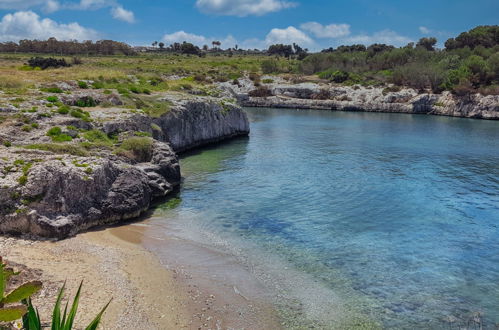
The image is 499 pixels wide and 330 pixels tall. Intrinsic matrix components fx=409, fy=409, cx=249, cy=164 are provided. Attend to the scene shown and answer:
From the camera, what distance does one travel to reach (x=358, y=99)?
94.2m

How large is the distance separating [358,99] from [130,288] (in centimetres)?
8797

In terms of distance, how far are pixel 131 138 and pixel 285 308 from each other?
56.4 ft

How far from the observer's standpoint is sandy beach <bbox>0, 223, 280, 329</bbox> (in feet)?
38.8

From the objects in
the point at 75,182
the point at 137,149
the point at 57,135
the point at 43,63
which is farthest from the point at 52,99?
the point at 43,63

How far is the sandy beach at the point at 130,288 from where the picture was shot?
1184 cm

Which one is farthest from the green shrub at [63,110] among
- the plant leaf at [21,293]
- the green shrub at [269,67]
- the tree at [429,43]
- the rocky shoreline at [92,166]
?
the tree at [429,43]

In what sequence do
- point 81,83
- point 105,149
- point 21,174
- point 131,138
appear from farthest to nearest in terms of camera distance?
point 81,83
point 131,138
point 105,149
point 21,174

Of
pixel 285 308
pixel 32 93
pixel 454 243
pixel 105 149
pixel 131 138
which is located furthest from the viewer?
pixel 32 93

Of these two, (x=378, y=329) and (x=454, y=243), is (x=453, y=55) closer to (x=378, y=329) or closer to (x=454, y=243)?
(x=454, y=243)

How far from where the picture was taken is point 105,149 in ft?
79.0

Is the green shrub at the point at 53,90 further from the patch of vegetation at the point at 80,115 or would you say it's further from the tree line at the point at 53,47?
the tree line at the point at 53,47

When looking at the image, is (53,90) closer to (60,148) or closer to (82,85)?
(82,85)

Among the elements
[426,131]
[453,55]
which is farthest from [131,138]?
[453,55]

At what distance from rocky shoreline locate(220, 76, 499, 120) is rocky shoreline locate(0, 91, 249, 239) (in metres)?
60.5
